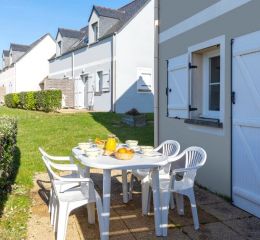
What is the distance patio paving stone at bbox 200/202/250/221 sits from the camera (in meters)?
4.58

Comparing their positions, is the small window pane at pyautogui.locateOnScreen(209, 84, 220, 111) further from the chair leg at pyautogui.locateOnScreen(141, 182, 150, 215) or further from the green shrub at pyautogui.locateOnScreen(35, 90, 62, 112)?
the green shrub at pyautogui.locateOnScreen(35, 90, 62, 112)


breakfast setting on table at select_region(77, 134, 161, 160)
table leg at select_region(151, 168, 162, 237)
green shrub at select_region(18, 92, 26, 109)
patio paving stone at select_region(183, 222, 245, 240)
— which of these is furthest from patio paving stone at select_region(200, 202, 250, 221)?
green shrub at select_region(18, 92, 26, 109)

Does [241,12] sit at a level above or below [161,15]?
below

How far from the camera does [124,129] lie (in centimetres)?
1279

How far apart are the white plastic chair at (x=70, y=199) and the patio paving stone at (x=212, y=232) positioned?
1.11m

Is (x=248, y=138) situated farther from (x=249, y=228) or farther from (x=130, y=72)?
(x=130, y=72)

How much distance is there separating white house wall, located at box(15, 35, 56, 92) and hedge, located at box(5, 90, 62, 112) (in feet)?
23.3

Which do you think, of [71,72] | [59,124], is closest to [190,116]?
[59,124]

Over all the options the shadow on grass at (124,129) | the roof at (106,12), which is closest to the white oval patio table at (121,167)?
the shadow on grass at (124,129)

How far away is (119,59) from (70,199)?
46.6 ft

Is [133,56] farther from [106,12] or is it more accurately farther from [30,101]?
[30,101]

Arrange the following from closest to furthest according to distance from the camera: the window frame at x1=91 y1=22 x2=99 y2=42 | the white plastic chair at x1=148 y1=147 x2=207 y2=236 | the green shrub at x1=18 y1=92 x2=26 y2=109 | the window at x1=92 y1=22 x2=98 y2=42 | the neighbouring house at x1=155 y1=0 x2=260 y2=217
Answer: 1. the white plastic chair at x1=148 y1=147 x2=207 y2=236
2. the neighbouring house at x1=155 y1=0 x2=260 y2=217
3. the window frame at x1=91 y1=22 x2=99 y2=42
4. the window at x1=92 y1=22 x2=98 y2=42
5. the green shrub at x1=18 y1=92 x2=26 y2=109

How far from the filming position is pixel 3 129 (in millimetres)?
5137

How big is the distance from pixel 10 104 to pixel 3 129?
21.4 m
